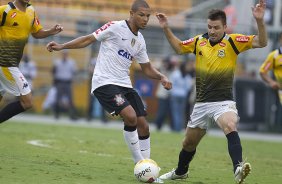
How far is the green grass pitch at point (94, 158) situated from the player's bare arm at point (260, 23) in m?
2.13

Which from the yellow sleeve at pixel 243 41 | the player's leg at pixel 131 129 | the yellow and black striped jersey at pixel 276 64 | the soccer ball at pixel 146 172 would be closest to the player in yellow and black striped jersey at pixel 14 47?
the player's leg at pixel 131 129

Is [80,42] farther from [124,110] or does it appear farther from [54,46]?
[124,110]

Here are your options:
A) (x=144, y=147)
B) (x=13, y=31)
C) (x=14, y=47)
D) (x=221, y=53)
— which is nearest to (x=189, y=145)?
(x=144, y=147)

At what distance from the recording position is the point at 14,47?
12461 millimetres

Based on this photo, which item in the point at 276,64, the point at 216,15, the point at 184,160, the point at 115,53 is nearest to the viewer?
the point at 216,15

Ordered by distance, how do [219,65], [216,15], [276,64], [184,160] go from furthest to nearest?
[276,64], [184,160], [219,65], [216,15]

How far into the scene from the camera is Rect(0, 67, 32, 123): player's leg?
1246cm

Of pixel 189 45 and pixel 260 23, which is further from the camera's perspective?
pixel 189 45

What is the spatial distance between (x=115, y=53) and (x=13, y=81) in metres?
2.33

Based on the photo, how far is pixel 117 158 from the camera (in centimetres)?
1355

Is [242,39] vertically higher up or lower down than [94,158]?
higher up

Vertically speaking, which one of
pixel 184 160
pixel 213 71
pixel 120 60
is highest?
pixel 120 60

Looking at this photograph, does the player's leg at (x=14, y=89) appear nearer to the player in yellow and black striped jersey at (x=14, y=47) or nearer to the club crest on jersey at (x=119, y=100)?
the player in yellow and black striped jersey at (x=14, y=47)

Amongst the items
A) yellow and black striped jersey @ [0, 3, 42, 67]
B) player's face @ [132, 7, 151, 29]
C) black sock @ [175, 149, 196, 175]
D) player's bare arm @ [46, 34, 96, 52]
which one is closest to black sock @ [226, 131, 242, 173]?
black sock @ [175, 149, 196, 175]
